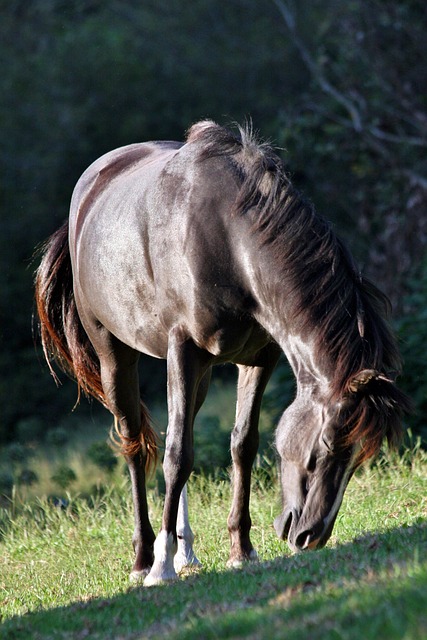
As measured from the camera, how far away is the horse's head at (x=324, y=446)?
13.4ft

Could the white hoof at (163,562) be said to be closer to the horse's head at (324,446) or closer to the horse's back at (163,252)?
the horse's head at (324,446)

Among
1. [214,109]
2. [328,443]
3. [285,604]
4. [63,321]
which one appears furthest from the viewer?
[214,109]

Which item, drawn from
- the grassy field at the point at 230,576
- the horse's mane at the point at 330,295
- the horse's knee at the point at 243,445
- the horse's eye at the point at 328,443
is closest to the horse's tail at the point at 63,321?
the grassy field at the point at 230,576

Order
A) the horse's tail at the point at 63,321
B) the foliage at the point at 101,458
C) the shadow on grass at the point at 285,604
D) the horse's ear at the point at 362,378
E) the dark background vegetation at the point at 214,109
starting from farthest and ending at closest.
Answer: the dark background vegetation at the point at 214,109
the foliage at the point at 101,458
the horse's tail at the point at 63,321
the horse's ear at the point at 362,378
the shadow on grass at the point at 285,604

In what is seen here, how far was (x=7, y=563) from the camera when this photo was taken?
6285 mm

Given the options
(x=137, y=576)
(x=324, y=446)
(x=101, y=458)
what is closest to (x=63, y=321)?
(x=137, y=576)

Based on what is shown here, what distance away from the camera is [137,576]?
17.2 ft

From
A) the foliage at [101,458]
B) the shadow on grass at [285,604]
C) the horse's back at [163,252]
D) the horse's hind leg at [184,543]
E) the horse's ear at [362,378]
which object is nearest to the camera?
the shadow on grass at [285,604]

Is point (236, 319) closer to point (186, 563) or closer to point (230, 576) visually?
point (230, 576)

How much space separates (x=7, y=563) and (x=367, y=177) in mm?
11064

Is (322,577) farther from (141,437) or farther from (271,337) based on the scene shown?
(141,437)

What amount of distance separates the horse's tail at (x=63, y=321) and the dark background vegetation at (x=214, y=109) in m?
2.16

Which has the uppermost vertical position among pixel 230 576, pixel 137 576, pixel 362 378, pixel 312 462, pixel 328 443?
pixel 362 378

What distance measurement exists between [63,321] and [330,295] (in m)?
2.57
